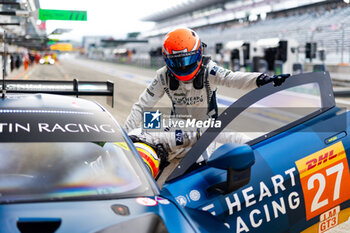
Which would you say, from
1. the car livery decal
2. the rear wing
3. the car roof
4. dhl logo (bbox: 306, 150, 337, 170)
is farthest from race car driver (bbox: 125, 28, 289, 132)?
the car livery decal

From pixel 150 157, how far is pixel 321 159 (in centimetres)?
97

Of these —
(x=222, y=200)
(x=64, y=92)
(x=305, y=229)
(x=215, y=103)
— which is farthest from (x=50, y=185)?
(x=215, y=103)

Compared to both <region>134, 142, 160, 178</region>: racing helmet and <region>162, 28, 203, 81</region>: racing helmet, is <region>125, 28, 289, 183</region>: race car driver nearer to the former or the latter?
<region>162, 28, 203, 81</region>: racing helmet

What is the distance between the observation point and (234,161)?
2180 mm

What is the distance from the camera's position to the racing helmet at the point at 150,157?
2.78m

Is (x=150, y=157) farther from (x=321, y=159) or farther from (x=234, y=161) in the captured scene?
(x=321, y=159)

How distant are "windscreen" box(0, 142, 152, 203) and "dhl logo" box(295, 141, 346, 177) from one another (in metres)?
0.94

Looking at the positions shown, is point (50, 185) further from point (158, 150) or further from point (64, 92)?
point (64, 92)

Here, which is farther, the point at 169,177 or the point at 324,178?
the point at 324,178

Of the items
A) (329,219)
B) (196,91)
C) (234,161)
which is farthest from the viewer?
(196,91)

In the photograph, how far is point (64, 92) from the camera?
3.71 metres

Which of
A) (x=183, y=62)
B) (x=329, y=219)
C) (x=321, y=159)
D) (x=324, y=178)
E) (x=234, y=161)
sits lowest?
(x=329, y=219)

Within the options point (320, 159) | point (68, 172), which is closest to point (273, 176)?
point (320, 159)

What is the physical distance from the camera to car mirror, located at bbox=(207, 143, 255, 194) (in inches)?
85.8
